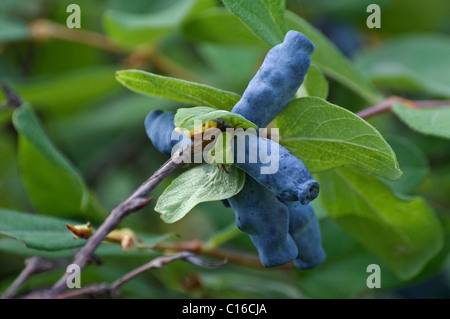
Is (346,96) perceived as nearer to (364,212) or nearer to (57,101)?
(364,212)

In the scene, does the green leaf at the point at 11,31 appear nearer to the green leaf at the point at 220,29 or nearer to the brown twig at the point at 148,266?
the green leaf at the point at 220,29

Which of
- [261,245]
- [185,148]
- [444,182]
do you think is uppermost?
[185,148]

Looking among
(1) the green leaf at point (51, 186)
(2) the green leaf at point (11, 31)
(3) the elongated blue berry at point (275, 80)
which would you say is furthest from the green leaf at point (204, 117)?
(2) the green leaf at point (11, 31)

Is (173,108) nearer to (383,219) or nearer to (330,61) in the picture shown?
(330,61)

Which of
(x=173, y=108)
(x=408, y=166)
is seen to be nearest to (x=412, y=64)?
(x=408, y=166)

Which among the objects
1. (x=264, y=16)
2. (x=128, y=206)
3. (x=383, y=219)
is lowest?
(x=383, y=219)

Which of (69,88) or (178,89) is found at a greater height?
(178,89)
